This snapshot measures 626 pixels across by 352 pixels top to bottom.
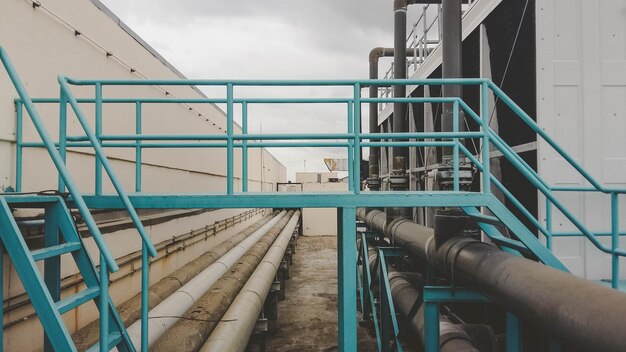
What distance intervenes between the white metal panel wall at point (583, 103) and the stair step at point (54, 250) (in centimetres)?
469

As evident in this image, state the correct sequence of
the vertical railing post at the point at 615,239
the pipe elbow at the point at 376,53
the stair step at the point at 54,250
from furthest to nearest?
the pipe elbow at the point at 376,53 < the vertical railing post at the point at 615,239 < the stair step at the point at 54,250

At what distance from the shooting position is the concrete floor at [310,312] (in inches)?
284

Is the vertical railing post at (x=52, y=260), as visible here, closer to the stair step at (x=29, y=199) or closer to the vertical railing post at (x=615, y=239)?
the stair step at (x=29, y=199)

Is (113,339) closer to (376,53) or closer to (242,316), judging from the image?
(242,316)

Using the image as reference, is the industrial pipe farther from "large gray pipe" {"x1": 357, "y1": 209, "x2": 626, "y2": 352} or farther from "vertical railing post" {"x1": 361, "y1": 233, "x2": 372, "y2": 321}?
"large gray pipe" {"x1": 357, "y1": 209, "x2": 626, "y2": 352}

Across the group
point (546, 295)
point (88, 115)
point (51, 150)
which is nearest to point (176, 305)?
point (88, 115)

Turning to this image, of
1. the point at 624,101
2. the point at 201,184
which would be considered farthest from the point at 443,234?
the point at 201,184

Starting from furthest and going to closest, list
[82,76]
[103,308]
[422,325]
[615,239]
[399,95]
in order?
[399,95] → [422,325] → [82,76] → [615,239] → [103,308]

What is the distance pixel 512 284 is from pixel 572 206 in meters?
2.41

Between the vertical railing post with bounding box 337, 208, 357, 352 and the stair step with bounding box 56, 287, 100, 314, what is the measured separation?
1996 mm

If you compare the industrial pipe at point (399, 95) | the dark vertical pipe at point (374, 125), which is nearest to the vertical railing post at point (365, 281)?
the industrial pipe at point (399, 95)

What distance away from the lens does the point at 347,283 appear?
11.1ft

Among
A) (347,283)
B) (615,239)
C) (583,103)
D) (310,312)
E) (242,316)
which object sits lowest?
(310,312)

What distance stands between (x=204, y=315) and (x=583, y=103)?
5356 millimetres
